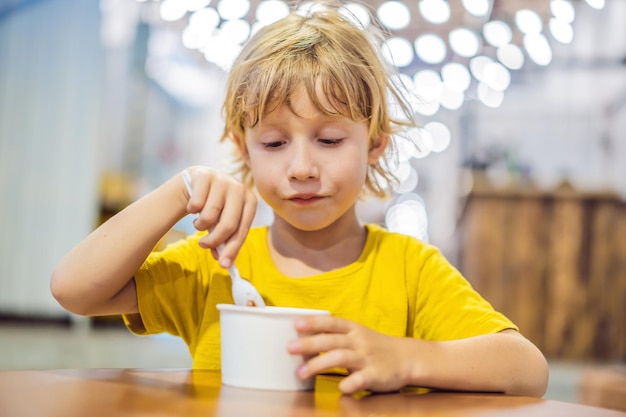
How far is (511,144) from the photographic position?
8391mm

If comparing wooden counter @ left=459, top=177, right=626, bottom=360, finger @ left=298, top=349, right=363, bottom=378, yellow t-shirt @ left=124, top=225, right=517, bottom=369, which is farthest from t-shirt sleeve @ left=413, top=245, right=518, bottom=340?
wooden counter @ left=459, top=177, right=626, bottom=360

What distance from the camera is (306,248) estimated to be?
1.18 metres

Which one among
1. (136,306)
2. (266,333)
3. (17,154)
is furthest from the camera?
(17,154)

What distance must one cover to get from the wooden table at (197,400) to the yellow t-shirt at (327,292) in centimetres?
30

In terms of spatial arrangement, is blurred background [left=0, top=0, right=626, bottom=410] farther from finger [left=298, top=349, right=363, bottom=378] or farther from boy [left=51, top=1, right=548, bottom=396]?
finger [left=298, top=349, right=363, bottom=378]

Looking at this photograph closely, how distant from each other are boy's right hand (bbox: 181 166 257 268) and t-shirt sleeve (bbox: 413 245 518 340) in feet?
1.17

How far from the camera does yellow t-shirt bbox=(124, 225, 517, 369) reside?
1.03 metres

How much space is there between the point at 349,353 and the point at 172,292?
46 centimetres

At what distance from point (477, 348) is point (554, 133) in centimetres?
812

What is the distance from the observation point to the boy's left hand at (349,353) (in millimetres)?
652

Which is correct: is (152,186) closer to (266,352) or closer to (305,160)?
(305,160)

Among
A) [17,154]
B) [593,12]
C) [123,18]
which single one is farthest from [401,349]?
[593,12]

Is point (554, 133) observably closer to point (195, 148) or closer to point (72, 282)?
point (195, 148)

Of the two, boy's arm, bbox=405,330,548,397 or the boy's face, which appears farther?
the boy's face
